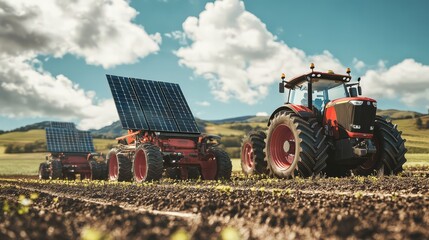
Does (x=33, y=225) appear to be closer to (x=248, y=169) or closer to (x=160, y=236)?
(x=160, y=236)

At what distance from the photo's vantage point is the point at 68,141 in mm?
22609

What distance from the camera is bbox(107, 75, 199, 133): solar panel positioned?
1265 centimetres

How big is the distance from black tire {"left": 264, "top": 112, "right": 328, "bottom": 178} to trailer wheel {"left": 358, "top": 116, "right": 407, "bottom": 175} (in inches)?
49.2

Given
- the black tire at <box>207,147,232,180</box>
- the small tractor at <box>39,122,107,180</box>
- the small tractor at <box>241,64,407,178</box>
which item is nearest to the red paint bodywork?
the black tire at <box>207,147,232,180</box>

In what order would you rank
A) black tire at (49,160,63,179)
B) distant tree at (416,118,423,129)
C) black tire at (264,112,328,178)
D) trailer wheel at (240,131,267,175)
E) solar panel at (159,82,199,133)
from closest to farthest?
black tire at (264,112,328,178) → trailer wheel at (240,131,267,175) → solar panel at (159,82,199,133) → black tire at (49,160,63,179) → distant tree at (416,118,423,129)

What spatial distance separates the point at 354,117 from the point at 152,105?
7025 mm

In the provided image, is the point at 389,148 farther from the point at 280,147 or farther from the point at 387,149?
the point at 280,147

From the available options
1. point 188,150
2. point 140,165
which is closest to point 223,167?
point 188,150

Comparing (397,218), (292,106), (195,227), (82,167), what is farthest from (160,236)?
(82,167)

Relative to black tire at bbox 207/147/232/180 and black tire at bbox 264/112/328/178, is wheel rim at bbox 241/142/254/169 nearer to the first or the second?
black tire at bbox 207/147/232/180

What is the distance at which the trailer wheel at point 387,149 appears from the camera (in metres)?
8.95

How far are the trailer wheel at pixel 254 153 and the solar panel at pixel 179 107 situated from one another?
5.49 feet

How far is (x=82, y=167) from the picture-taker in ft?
67.5

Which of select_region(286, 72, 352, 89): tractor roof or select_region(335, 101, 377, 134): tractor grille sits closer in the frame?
select_region(335, 101, 377, 134): tractor grille
